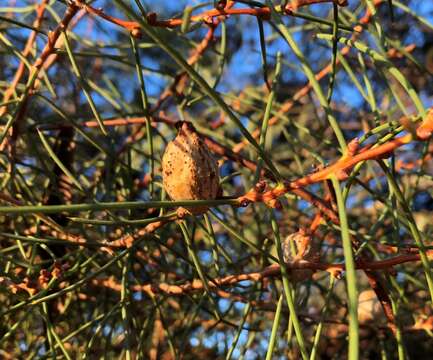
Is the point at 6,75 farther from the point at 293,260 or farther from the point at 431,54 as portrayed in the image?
the point at 431,54

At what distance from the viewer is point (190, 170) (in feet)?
1.36

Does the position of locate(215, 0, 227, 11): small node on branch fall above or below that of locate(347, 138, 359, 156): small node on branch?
above

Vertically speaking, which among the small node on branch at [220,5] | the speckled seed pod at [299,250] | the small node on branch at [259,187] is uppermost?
A: the small node on branch at [220,5]

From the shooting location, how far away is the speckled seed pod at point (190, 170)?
1.36 feet

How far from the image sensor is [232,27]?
1.43 m

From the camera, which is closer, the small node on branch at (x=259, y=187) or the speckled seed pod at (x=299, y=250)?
the small node on branch at (x=259, y=187)

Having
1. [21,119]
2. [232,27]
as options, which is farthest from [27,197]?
[232,27]

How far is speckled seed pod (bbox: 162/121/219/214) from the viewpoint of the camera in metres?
0.41

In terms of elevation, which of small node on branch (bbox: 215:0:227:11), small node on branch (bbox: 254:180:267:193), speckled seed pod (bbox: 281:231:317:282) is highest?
small node on branch (bbox: 215:0:227:11)

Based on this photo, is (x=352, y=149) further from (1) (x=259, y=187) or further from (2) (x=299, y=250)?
(2) (x=299, y=250)

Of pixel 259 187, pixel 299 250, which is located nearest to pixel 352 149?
pixel 259 187

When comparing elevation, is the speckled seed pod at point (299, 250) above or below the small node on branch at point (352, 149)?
above

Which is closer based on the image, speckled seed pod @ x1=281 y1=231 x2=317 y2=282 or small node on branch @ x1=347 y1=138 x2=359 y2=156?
small node on branch @ x1=347 y1=138 x2=359 y2=156

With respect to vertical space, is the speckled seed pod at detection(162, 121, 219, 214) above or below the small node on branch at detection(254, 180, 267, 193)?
above
